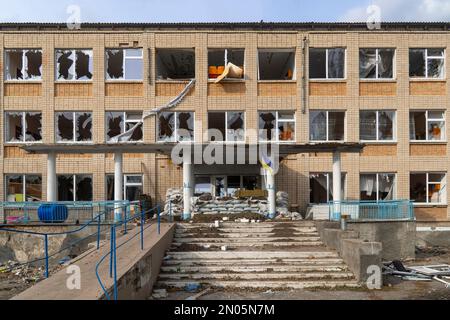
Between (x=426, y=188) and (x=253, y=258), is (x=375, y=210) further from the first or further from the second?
(x=426, y=188)

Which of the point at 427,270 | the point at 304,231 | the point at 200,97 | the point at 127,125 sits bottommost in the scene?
the point at 427,270

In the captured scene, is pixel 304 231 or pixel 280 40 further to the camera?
pixel 280 40

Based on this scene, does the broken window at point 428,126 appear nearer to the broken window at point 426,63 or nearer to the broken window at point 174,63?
the broken window at point 426,63

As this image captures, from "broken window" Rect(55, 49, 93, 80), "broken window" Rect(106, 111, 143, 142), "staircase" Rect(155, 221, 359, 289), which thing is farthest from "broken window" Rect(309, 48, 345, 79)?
"broken window" Rect(55, 49, 93, 80)

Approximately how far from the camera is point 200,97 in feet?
69.7

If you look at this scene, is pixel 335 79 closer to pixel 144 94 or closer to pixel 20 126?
pixel 144 94

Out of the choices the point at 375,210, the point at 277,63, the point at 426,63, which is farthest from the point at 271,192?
the point at 426,63

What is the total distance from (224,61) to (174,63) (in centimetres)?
288

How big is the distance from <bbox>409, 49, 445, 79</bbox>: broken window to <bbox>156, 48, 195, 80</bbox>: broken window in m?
11.2

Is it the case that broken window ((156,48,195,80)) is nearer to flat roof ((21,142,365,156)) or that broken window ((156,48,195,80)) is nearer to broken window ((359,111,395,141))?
flat roof ((21,142,365,156))

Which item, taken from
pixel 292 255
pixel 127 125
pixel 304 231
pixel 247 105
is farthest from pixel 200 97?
pixel 292 255

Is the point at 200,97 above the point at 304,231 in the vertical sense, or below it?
above

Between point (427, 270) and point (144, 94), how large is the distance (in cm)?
1471
